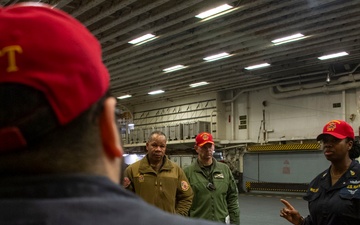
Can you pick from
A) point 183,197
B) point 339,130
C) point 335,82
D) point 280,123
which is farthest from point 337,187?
point 280,123

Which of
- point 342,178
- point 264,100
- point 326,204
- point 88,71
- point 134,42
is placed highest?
point 134,42

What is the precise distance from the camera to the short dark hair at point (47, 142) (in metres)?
0.68

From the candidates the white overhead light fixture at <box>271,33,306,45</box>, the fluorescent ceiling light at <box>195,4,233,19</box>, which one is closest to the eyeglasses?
the fluorescent ceiling light at <box>195,4,233,19</box>

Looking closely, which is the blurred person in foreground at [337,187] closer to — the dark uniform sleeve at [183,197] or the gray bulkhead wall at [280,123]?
the dark uniform sleeve at [183,197]

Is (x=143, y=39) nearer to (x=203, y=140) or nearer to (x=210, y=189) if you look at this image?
(x=203, y=140)

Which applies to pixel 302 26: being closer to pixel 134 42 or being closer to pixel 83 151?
pixel 134 42

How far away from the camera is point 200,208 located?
519 cm

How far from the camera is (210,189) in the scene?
5.21 m

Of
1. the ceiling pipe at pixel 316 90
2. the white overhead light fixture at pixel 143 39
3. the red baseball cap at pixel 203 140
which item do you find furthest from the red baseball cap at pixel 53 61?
the ceiling pipe at pixel 316 90

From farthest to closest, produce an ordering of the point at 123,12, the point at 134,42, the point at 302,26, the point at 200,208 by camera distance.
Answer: the point at 134,42 → the point at 302,26 → the point at 123,12 → the point at 200,208

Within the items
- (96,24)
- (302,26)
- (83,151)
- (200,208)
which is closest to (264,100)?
(302,26)

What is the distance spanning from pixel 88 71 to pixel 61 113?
9 centimetres

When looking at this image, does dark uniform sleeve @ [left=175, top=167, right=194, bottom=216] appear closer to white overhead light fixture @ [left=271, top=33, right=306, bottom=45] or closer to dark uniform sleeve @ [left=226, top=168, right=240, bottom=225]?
dark uniform sleeve @ [left=226, top=168, right=240, bottom=225]

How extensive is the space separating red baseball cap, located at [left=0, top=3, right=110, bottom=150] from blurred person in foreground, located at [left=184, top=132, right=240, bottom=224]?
460 cm
